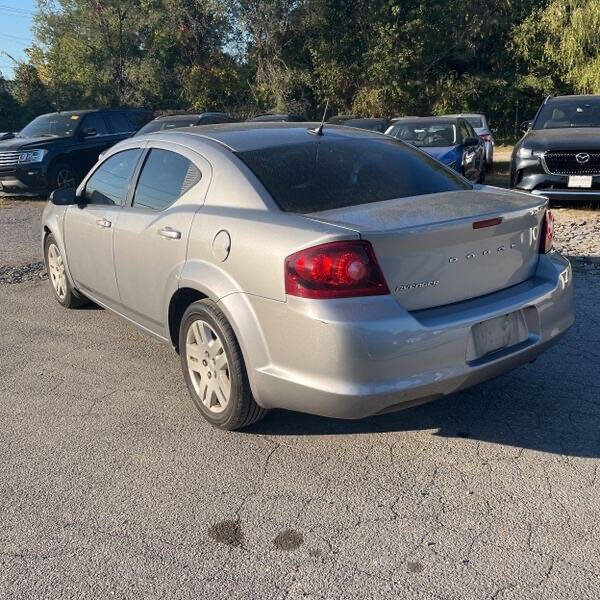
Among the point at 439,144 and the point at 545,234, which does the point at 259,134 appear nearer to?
the point at 545,234

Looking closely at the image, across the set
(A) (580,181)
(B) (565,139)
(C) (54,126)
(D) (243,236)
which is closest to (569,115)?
(B) (565,139)

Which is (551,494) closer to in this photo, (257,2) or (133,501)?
A: (133,501)

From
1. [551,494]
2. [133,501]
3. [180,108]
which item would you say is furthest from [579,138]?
[180,108]

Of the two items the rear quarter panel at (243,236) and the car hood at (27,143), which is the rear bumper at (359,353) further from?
the car hood at (27,143)

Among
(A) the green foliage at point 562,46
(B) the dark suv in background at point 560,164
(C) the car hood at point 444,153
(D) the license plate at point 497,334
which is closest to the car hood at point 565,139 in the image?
(B) the dark suv in background at point 560,164

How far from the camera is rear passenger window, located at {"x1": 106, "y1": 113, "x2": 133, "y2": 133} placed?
49.7 ft

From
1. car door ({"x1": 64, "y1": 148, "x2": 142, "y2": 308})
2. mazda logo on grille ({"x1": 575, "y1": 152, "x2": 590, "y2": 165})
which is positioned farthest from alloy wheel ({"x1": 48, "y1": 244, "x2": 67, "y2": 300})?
mazda logo on grille ({"x1": 575, "y1": 152, "x2": 590, "y2": 165})

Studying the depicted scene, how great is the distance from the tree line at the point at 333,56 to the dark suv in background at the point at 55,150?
16.0m

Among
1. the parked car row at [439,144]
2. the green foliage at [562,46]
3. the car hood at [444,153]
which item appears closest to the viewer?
the parked car row at [439,144]

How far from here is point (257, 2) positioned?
95.0 ft

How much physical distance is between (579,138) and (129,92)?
28.4 m

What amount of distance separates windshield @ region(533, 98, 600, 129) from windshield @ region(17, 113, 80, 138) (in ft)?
30.7

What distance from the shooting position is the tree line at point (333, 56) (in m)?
27.4

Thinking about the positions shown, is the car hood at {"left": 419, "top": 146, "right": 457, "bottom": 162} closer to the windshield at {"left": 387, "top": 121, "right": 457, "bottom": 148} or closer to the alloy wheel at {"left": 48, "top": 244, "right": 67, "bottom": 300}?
the windshield at {"left": 387, "top": 121, "right": 457, "bottom": 148}
